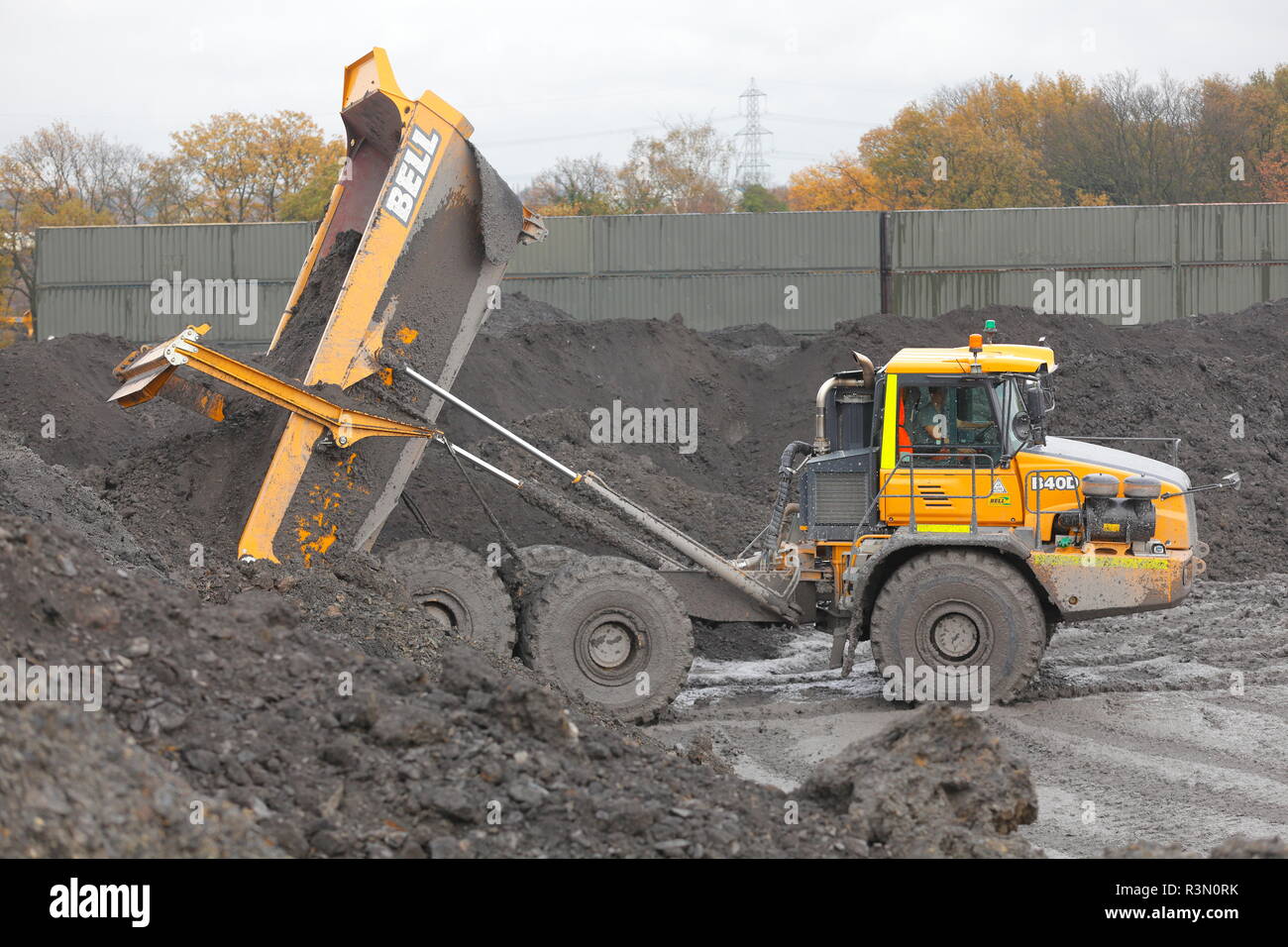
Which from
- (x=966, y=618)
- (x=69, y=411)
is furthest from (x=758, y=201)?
(x=966, y=618)

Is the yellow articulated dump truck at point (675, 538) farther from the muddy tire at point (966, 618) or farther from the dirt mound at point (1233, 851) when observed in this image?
the dirt mound at point (1233, 851)

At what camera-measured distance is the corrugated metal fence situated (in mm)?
29484

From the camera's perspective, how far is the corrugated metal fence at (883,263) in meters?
29.5

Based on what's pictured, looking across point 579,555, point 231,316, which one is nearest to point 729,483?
point 579,555

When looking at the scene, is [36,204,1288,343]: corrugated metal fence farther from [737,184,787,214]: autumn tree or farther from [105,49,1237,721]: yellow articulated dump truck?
[105,49,1237,721]: yellow articulated dump truck

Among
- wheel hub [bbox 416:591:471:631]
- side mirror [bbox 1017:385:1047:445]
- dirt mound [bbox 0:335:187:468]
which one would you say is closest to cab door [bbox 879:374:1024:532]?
side mirror [bbox 1017:385:1047:445]

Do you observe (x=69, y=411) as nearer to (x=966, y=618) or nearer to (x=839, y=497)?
(x=839, y=497)

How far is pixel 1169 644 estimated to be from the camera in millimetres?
11445

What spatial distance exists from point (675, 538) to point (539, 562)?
973mm

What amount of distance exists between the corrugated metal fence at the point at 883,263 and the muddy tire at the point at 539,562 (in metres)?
20.2

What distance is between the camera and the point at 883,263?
2977 centimetres

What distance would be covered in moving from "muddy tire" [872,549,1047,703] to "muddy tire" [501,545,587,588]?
84.6 inches
